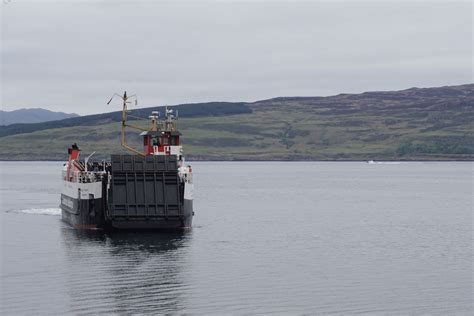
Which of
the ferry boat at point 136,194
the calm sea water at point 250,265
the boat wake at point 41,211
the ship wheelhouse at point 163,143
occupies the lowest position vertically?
the calm sea water at point 250,265

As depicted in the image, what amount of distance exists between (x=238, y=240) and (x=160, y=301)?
26729 mm

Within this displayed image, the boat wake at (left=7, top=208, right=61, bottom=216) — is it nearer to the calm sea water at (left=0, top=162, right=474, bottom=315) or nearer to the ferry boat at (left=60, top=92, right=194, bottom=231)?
the calm sea water at (left=0, top=162, right=474, bottom=315)

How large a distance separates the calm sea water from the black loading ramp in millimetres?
1933

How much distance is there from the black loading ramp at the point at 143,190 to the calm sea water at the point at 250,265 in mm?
1933


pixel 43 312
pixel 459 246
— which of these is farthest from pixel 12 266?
pixel 459 246

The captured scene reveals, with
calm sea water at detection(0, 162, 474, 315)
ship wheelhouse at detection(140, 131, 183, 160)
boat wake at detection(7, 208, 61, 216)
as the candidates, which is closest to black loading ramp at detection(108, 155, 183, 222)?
calm sea water at detection(0, 162, 474, 315)

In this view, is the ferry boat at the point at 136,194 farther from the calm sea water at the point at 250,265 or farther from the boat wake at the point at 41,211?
the boat wake at the point at 41,211

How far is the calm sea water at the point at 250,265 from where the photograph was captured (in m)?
45.6

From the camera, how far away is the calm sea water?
45562mm

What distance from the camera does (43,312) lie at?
43.1m

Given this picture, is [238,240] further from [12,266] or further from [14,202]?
[14,202]

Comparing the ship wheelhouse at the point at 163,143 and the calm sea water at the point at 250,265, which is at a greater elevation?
the ship wheelhouse at the point at 163,143

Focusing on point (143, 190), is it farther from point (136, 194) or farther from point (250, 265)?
point (250, 265)

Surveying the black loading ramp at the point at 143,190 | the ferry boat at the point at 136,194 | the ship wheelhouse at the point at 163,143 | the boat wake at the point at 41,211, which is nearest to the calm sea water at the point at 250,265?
the boat wake at the point at 41,211
